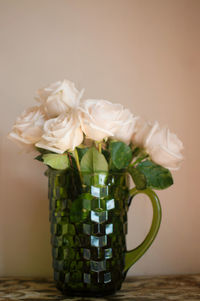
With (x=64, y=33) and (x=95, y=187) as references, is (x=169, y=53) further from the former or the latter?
(x=95, y=187)

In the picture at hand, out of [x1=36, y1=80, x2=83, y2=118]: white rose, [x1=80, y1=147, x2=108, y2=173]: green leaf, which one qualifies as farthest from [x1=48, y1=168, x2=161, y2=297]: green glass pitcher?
[x1=36, y1=80, x2=83, y2=118]: white rose

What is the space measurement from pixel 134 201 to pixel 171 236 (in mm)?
167

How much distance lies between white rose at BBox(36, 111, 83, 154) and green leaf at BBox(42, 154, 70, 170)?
4cm

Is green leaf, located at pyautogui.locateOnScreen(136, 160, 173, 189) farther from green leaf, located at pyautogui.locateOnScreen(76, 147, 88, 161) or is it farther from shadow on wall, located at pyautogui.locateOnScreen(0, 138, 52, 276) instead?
shadow on wall, located at pyautogui.locateOnScreen(0, 138, 52, 276)

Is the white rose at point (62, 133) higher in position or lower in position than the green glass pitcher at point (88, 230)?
higher

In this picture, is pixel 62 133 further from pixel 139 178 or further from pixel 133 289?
pixel 133 289

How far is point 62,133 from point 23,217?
1.46 feet

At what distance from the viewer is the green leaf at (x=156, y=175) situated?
33.7 inches

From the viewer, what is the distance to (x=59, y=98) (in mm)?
812

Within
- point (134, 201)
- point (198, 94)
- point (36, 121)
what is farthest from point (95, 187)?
point (198, 94)

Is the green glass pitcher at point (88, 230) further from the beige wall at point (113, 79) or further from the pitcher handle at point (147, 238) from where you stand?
the beige wall at point (113, 79)

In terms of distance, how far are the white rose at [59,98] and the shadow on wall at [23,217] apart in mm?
310

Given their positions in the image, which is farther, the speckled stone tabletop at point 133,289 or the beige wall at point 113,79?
the beige wall at point 113,79

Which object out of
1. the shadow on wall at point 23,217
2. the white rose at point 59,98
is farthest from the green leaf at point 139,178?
the shadow on wall at point 23,217
